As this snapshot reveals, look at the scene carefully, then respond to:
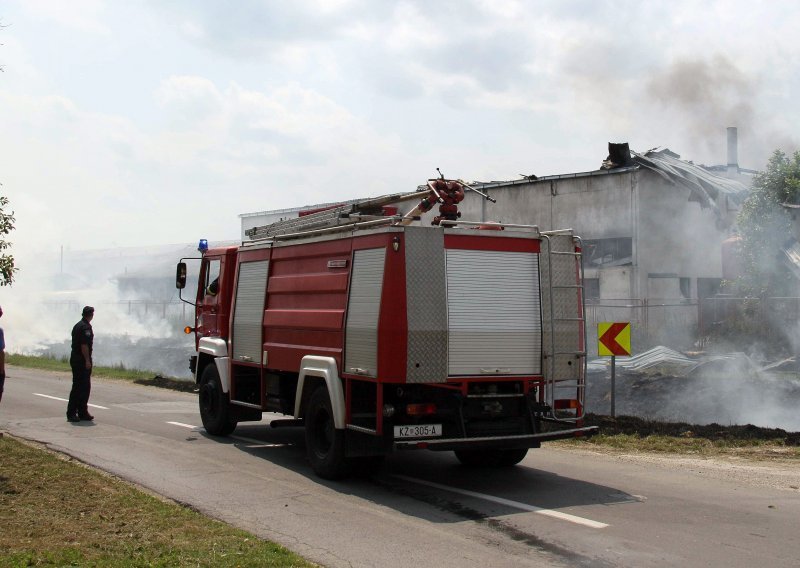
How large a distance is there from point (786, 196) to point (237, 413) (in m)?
21.5

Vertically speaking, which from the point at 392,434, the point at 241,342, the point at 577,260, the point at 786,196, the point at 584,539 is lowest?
the point at 584,539

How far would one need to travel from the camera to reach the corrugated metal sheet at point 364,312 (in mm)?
8695

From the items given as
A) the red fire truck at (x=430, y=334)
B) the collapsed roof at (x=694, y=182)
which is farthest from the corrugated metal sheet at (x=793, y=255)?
the red fire truck at (x=430, y=334)

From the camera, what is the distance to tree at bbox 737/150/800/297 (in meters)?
26.3

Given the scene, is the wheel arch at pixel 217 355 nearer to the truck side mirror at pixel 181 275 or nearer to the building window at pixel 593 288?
the truck side mirror at pixel 181 275

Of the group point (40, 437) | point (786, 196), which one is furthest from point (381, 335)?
point (786, 196)

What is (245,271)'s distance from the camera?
11.9 m

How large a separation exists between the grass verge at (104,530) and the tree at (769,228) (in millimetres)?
22264

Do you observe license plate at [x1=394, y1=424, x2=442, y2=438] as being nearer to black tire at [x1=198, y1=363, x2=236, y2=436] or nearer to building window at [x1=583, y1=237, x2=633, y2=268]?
black tire at [x1=198, y1=363, x2=236, y2=436]

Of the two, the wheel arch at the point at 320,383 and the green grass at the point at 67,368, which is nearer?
the wheel arch at the point at 320,383

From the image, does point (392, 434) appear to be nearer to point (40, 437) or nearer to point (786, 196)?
point (40, 437)

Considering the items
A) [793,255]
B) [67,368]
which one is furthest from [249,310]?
[793,255]

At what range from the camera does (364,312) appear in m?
8.91

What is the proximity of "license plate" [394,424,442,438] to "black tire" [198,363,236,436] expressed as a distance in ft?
14.5
